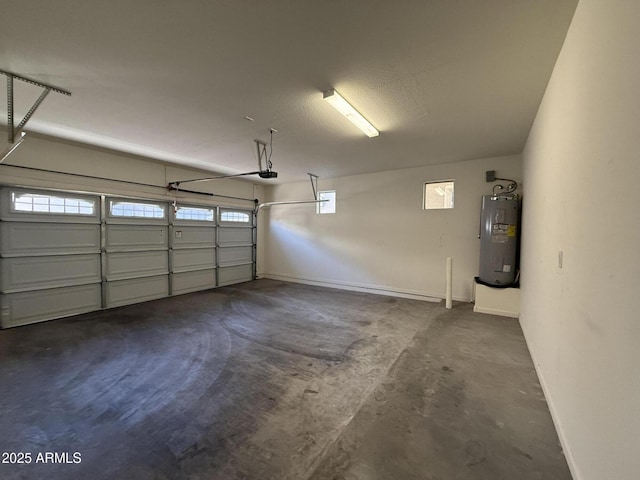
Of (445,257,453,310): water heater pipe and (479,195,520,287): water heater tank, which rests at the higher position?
(479,195,520,287): water heater tank

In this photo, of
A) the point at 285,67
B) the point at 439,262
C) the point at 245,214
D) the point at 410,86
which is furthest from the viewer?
the point at 245,214

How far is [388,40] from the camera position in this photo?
1.80 meters

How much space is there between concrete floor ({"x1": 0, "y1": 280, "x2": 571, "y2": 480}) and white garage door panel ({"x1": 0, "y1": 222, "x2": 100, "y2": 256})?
1145 millimetres

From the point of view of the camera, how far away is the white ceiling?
1.59 m

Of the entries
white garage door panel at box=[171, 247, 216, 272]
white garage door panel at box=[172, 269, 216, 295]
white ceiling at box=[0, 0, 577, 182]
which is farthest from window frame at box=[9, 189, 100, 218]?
white garage door panel at box=[172, 269, 216, 295]

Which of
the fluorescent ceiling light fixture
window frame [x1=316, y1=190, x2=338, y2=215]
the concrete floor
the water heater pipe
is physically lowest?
the concrete floor

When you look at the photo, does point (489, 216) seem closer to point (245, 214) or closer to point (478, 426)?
point (478, 426)

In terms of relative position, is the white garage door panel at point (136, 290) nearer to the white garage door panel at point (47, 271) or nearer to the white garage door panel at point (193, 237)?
the white garage door panel at point (47, 271)

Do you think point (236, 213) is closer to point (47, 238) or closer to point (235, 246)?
point (235, 246)

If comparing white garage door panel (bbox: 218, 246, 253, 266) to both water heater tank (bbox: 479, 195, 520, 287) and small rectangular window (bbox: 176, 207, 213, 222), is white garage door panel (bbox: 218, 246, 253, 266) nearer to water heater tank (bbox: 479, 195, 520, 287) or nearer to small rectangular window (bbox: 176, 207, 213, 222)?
small rectangular window (bbox: 176, 207, 213, 222)

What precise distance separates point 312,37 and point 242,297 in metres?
4.85

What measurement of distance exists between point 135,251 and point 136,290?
0.77 m

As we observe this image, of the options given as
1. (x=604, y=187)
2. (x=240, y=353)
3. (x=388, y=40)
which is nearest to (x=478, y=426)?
(x=604, y=187)

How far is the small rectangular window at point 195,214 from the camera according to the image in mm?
5766
